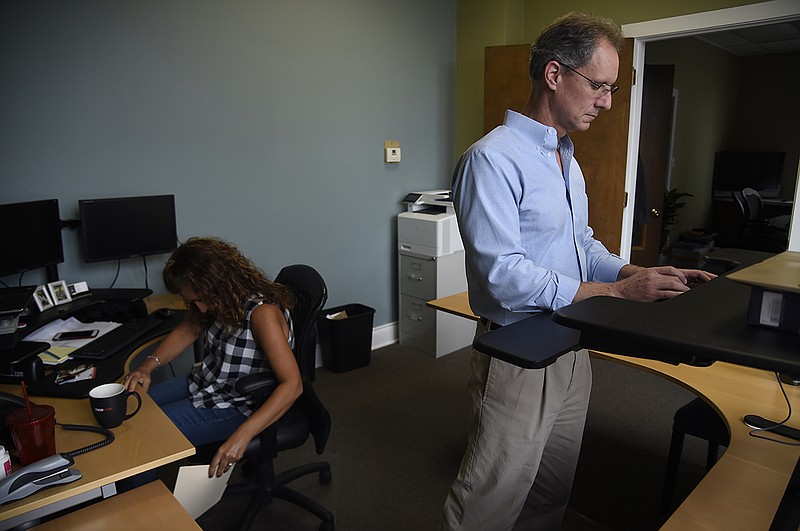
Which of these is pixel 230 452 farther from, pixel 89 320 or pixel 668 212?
pixel 668 212

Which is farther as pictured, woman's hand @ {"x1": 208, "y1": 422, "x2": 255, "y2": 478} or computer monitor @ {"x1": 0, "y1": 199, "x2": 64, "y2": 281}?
computer monitor @ {"x1": 0, "y1": 199, "x2": 64, "y2": 281}

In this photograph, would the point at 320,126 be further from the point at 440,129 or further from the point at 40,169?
the point at 40,169

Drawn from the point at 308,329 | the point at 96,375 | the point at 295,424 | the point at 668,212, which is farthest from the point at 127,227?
the point at 668,212

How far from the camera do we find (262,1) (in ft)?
10.3

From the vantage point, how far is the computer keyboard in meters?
1.96

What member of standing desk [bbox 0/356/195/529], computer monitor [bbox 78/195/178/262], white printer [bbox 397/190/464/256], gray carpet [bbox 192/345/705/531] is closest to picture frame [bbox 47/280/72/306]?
computer monitor [bbox 78/195/178/262]

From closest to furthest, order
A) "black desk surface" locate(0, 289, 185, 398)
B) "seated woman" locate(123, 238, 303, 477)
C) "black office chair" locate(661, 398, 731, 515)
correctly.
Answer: "black desk surface" locate(0, 289, 185, 398), "seated woman" locate(123, 238, 303, 477), "black office chair" locate(661, 398, 731, 515)

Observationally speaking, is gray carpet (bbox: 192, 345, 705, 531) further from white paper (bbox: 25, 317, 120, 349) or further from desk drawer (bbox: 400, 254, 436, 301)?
white paper (bbox: 25, 317, 120, 349)

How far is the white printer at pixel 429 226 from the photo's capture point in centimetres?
373

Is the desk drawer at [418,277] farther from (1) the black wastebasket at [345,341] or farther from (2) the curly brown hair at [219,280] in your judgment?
(2) the curly brown hair at [219,280]

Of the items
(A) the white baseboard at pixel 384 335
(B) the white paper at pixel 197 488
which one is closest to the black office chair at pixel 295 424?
(B) the white paper at pixel 197 488

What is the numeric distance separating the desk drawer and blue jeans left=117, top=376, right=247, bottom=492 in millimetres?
2069

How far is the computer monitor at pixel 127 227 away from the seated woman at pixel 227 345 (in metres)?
0.92

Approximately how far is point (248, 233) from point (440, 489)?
1881 millimetres
